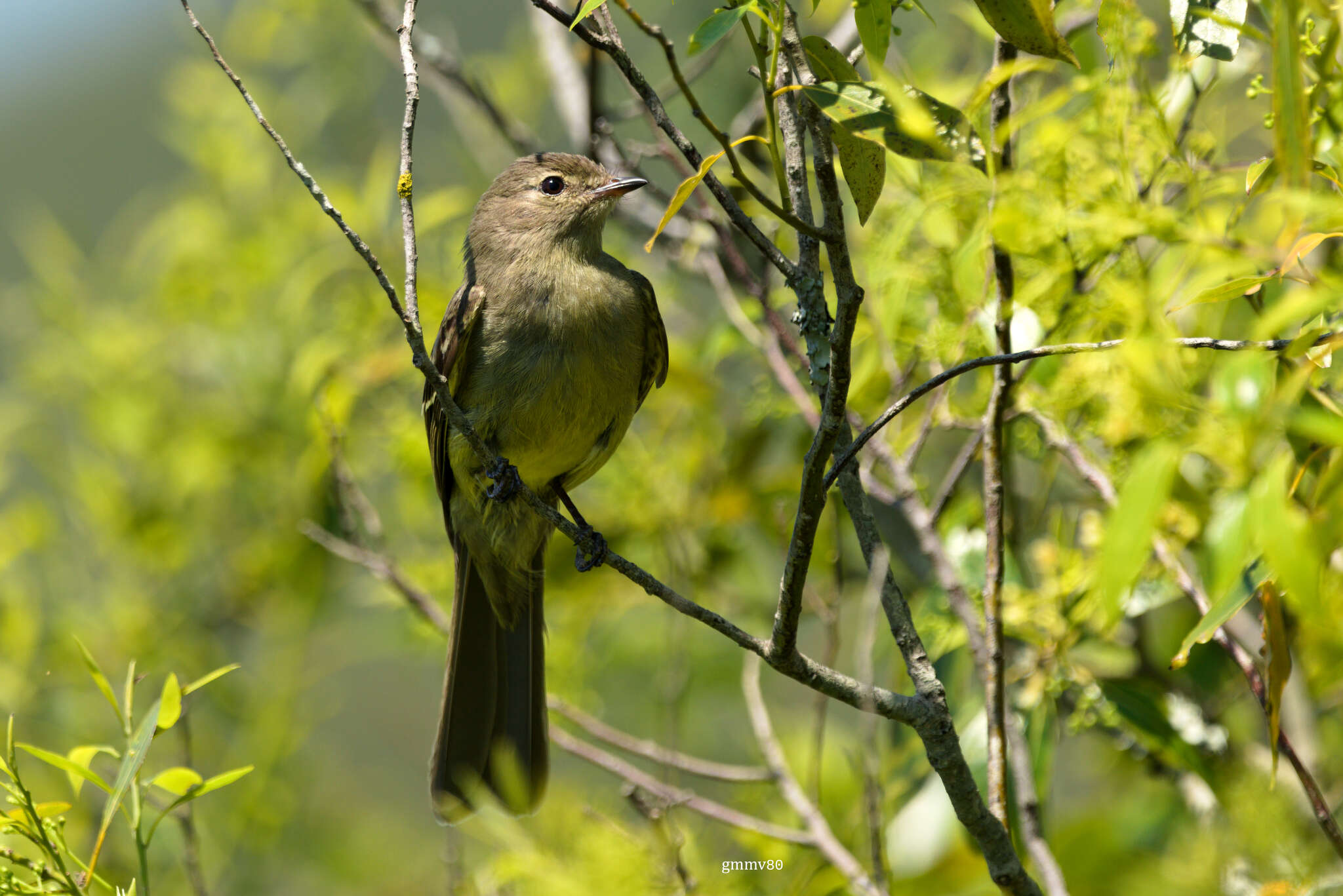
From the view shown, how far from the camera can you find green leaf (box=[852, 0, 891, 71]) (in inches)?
74.2

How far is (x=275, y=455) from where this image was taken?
17.3 ft

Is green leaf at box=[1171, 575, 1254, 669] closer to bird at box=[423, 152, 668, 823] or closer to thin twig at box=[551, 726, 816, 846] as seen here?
thin twig at box=[551, 726, 816, 846]

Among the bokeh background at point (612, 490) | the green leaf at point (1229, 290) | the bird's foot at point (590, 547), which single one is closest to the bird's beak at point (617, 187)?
the bokeh background at point (612, 490)

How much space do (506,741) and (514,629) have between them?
45 centimetres

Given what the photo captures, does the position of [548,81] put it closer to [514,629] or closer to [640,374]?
[640,374]

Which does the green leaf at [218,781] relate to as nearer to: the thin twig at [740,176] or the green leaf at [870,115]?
the thin twig at [740,176]

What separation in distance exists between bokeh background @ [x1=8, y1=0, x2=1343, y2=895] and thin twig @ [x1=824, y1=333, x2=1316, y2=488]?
11cm

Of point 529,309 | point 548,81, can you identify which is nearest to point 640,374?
point 529,309

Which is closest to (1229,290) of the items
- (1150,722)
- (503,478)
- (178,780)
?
(1150,722)

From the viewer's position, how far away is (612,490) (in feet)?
14.7

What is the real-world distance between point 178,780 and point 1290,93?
7.04 feet

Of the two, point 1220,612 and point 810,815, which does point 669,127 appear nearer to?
point 1220,612

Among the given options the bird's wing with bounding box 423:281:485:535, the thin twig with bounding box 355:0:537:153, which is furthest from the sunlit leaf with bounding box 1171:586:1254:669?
the thin twig with bounding box 355:0:537:153

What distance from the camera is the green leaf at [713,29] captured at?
5.88ft
